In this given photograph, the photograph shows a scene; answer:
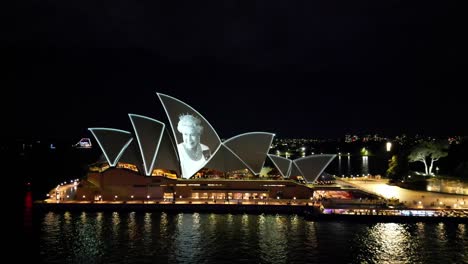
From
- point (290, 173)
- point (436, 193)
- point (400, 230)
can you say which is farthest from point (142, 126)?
point (436, 193)

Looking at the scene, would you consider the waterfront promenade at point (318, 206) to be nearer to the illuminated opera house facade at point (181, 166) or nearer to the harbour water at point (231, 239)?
the harbour water at point (231, 239)

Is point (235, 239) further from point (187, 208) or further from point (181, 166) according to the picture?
point (181, 166)

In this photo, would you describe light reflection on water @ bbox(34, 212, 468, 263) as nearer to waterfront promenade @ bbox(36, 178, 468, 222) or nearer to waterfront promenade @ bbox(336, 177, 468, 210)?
waterfront promenade @ bbox(36, 178, 468, 222)

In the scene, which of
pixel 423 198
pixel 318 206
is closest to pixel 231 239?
pixel 318 206

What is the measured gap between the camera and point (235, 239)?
77.4 feet

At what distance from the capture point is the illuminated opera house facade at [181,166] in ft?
112

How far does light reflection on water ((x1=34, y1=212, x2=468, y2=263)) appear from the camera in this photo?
20672 millimetres

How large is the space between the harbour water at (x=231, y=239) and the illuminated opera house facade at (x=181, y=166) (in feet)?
13.2

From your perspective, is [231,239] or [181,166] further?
[181,166]

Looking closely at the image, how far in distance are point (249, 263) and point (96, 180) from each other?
17.8 meters

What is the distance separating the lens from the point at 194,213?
30.8 meters

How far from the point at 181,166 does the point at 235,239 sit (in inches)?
523

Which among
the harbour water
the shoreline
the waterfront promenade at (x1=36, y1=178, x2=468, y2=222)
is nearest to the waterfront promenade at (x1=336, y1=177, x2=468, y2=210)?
the waterfront promenade at (x1=36, y1=178, x2=468, y2=222)

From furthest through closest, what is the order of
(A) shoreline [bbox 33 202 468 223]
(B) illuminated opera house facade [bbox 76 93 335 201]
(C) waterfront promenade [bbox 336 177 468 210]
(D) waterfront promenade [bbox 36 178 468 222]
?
(B) illuminated opera house facade [bbox 76 93 335 201] < (C) waterfront promenade [bbox 336 177 468 210] < (A) shoreline [bbox 33 202 468 223] < (D) waterfront promenade [bbox 36 178 468 222]
